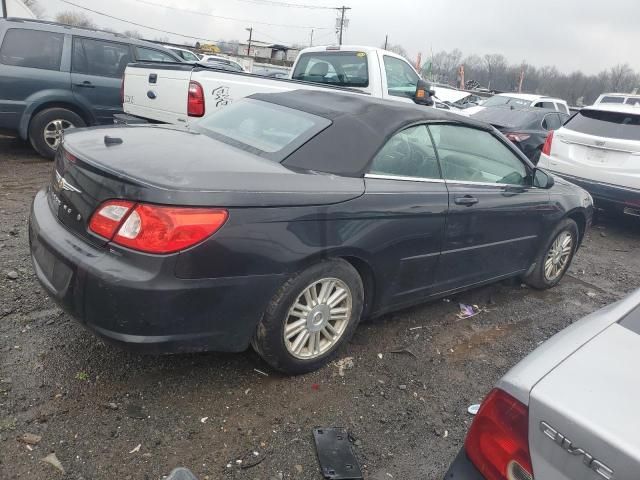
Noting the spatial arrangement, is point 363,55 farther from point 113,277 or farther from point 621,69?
point 621,69

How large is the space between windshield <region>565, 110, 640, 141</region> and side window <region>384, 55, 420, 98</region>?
2.37m

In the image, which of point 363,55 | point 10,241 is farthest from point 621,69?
point 10,241

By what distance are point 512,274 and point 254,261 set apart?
2.73 m

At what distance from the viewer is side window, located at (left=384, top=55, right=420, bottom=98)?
7426mm

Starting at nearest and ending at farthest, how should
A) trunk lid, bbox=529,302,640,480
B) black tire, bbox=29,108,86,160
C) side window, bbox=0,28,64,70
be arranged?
trunk lid, bbox=529,302,640,480, side window, bbox=0,28,64,70, black tire, bbox=29,108,86,160

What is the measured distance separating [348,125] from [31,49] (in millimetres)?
5954

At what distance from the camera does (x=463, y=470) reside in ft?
5.44

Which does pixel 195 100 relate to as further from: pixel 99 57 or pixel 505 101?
pixel 505 101

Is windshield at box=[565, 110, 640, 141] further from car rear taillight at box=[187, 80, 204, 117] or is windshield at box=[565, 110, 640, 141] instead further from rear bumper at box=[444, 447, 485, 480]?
rear bumper at box=[444, 447, 485, 480]

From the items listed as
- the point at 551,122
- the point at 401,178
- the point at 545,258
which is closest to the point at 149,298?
the point at 401,178

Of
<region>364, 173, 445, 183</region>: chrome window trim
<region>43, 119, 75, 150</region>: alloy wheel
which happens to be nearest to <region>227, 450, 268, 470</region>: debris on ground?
<region>364, 173, 445, 183</region>: chrome window trim

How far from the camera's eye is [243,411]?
2.66 meters

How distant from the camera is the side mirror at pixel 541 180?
14.0ft

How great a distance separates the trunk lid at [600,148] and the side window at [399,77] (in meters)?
2.23
